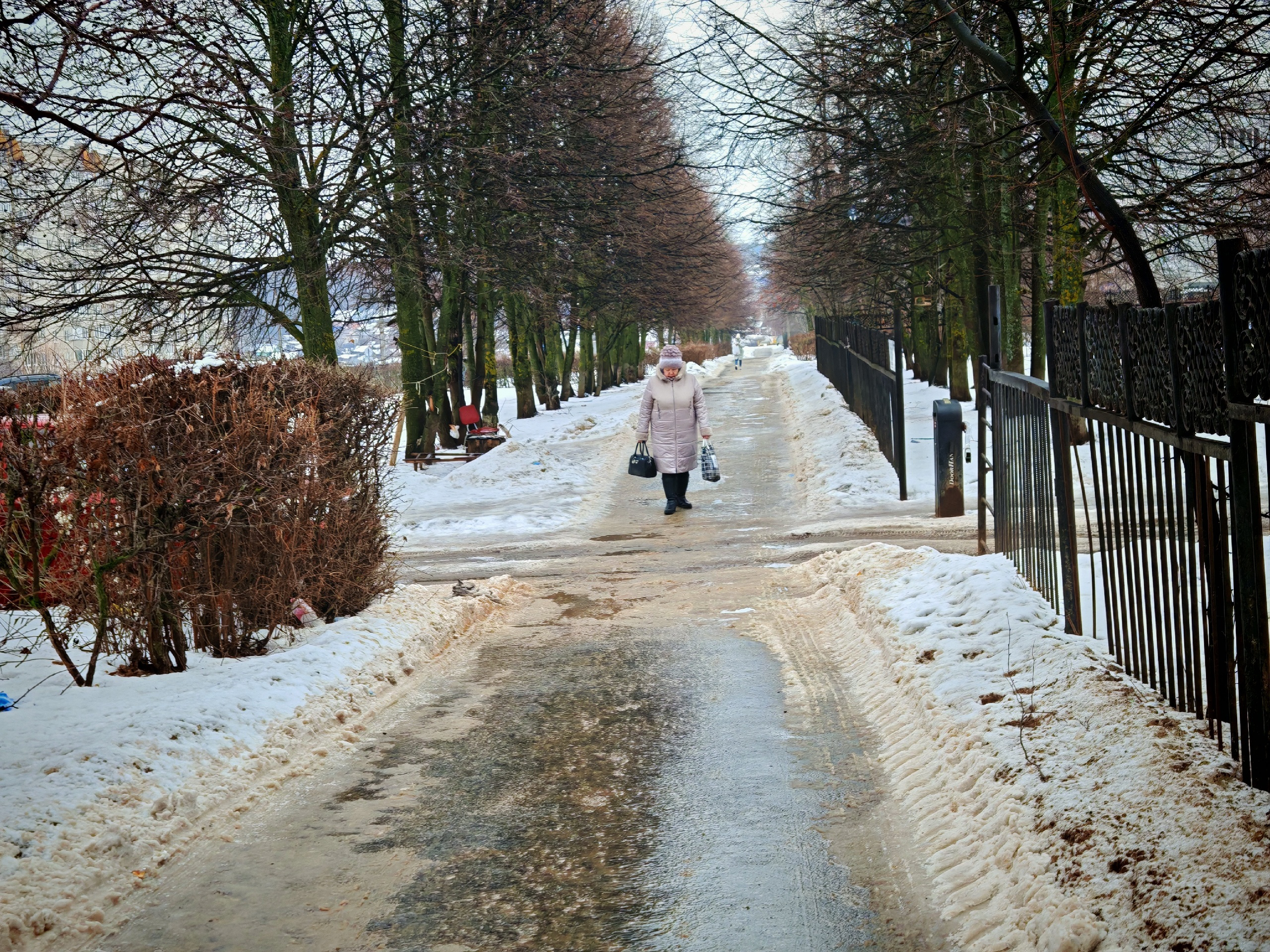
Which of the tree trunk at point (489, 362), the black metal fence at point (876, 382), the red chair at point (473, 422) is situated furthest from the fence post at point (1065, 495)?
the tree trunk at point (489, 362)

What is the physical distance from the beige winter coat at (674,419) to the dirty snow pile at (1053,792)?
23.6 feet

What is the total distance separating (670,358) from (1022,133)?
14.5 feet

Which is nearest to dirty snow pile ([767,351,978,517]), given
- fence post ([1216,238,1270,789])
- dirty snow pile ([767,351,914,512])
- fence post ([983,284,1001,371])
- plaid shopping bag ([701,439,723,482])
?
dirty snow pile ([767,351,914,512])

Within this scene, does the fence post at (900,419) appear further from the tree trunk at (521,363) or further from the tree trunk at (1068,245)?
the tree trunk at (521,363)

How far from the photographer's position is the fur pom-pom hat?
44.1ft

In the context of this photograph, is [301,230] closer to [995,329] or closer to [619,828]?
[995,329]

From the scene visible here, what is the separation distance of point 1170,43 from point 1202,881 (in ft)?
27.4

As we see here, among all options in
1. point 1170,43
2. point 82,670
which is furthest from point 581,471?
point 82,670

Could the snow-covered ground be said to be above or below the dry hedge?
below

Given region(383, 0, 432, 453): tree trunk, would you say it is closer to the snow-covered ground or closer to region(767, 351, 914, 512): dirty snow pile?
the snow-covered ground

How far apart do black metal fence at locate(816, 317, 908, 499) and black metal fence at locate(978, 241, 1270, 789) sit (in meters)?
7.35

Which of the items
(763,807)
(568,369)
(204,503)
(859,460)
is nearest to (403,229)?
(859,460)

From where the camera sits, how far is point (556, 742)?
5461mm

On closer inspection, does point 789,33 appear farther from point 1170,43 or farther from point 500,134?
point 1170,43
